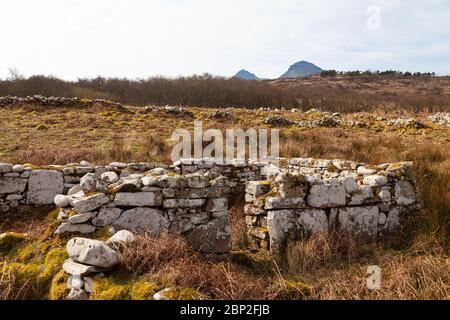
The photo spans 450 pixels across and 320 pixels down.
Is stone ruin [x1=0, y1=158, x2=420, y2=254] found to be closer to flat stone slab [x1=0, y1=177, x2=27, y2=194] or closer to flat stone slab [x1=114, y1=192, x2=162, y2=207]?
flat stone slab [x1=114, y1=192, x2=162, y2=207]

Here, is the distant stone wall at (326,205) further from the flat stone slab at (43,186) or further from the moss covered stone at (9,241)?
the flat stone slab at (43,186)

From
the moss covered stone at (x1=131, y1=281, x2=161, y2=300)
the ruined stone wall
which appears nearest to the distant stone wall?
the moss covered stone at (x1=131, y1=281, x2=161, y2=300)

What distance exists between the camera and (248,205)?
5543 millimetres

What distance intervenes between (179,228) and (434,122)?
2002cm

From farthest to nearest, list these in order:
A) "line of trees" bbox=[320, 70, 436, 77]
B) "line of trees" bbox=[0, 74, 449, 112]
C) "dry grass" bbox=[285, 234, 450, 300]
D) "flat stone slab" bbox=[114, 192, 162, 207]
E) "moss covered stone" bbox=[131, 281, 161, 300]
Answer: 1. "line of trees" bbox=[320, 70, 436, 77]
2. "line of trees" bbox=[0, 74, 449, 112]
3. "flat stone slab" bbox=[114, 192, 162, 207]
4. "dry grass" bbox=[285, 234, 450, 300]
5. "moss covered stone" bbox=[131, 281, 161, 300]

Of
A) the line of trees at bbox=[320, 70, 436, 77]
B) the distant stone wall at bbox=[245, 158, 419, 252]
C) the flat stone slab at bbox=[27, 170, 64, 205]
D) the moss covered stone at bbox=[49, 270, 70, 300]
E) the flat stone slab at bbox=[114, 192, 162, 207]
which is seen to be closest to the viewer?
the moss covered stone at bbox=[49, 270, 70, 300]

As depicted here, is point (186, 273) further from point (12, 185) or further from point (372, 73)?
point (372, 73)

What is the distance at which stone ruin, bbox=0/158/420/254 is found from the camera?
441cm

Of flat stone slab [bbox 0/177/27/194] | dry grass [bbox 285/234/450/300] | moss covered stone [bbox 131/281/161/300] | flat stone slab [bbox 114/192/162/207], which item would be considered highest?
flat stone slab [bbox 114/192/162/207]

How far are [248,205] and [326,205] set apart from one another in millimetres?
1128

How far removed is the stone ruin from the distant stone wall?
0.01 meters

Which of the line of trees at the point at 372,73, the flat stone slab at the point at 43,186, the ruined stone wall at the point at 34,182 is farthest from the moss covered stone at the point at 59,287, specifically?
the line of trees at the point at 372,73

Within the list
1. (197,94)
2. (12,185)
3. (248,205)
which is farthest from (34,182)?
(197,94)
